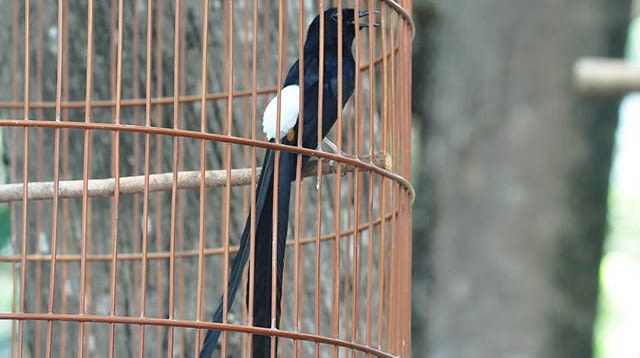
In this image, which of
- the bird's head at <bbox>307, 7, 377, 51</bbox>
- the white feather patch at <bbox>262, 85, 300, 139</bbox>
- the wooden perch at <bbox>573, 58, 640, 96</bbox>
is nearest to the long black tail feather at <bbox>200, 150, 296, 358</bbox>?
the white feather patch at <bbox>262, 85, 300, 139</bbox>

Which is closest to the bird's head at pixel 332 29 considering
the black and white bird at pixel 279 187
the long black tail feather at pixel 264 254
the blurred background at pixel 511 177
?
the black and white bird at pixel 279 187

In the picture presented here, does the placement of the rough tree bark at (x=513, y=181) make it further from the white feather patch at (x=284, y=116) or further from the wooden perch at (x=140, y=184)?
the wooden perch at (x=140, y=184)

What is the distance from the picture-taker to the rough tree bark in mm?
6223

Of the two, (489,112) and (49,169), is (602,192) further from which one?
(49,169)

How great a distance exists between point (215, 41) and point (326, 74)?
0.60 m

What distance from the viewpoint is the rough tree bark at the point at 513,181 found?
6.22m

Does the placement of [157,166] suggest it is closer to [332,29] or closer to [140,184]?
[332,29]

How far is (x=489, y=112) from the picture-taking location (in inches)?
251

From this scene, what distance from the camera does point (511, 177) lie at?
6332mm

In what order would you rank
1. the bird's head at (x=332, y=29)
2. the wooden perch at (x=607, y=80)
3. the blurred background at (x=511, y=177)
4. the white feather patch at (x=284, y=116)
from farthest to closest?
1. the blurred background at (x=511, y=177)
2. the wooden perch at (x=607, y=80)
3. the bird's head at (x=332, y=29)
4. the white feather patch at (x=284, y=116)

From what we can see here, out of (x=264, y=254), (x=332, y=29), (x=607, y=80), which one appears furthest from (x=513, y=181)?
(x=264, y=254)

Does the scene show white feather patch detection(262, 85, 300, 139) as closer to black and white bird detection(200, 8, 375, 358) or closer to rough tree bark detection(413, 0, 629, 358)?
black and white bird detection(200, 8, 375, 358)

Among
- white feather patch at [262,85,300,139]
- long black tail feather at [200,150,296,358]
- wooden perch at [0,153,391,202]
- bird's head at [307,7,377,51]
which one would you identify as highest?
bird's head at [307,7,377,51]

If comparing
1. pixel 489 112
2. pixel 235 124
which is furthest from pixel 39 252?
pixel 489 112
